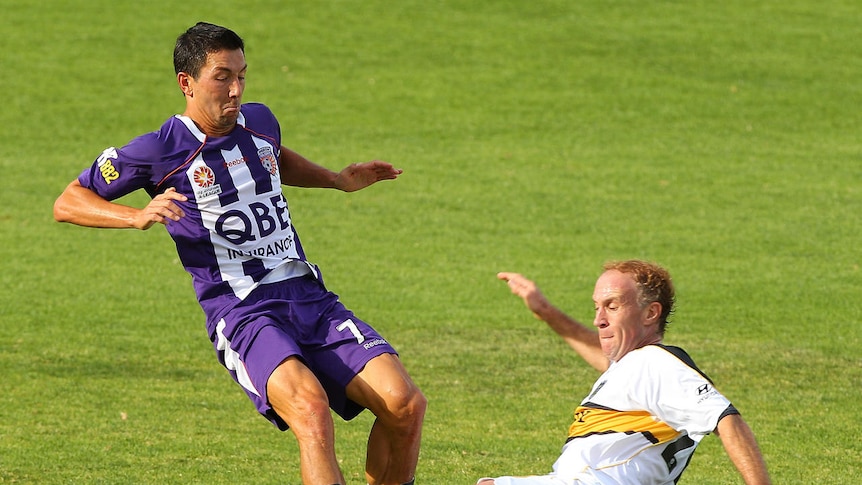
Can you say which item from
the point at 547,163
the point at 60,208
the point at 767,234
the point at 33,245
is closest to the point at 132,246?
the point at 33,245

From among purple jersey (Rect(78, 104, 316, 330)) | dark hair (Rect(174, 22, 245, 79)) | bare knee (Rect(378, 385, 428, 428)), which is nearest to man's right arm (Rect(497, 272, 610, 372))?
bare knee (Rect(378, 385, 428, 428))

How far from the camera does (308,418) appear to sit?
17.5 feet

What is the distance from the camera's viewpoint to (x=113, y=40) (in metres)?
22.0

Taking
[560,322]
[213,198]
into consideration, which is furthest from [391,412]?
[213,198]

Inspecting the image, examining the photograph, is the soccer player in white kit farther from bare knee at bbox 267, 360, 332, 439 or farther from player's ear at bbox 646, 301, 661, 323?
bare knee at bbox 267, 360, 332, 439

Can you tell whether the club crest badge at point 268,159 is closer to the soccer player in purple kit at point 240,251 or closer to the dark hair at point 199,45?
the soccer player in purple kit at point 240,251

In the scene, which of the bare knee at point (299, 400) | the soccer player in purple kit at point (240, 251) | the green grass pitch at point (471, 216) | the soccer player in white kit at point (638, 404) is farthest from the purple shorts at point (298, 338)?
the green grass pitch at point (471, 216)

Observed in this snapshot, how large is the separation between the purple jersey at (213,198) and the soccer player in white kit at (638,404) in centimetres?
171

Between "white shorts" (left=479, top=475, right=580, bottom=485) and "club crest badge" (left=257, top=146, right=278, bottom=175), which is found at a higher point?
"club crest badge" (left=257, top=146, right=278, bottom=175)

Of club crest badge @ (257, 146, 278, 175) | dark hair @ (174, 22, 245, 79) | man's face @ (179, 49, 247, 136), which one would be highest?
dark hair @ (174, 22, 245, 79)

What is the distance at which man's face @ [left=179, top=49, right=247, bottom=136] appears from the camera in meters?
5.76

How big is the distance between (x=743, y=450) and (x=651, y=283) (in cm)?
81

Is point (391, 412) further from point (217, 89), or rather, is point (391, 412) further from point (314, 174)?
point (217, 89)

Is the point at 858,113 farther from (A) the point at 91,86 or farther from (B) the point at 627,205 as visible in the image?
(A) the point at 91,86
